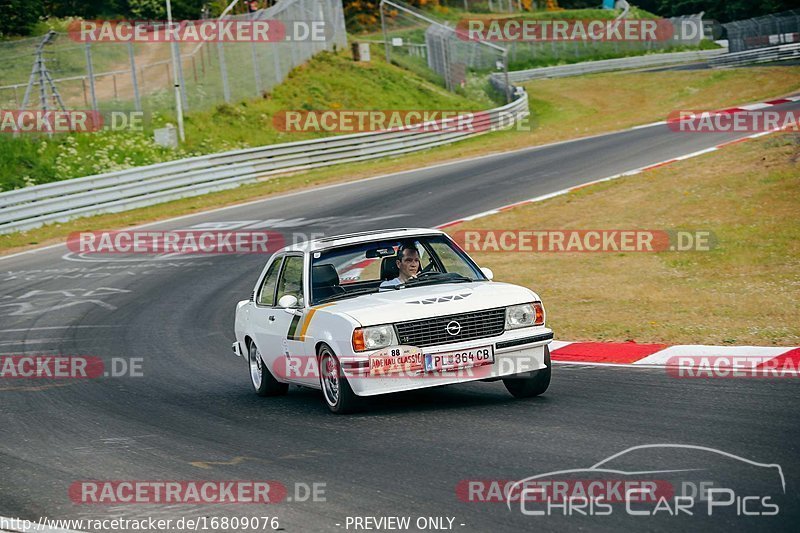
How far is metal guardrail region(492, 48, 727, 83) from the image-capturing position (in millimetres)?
67062

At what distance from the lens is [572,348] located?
1183 centimetres

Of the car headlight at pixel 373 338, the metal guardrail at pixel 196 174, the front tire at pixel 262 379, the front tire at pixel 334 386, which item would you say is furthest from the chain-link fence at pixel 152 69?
the car headlight at pixel 373 338

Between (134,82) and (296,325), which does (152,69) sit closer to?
(134,82)

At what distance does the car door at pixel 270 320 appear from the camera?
32.9 feet

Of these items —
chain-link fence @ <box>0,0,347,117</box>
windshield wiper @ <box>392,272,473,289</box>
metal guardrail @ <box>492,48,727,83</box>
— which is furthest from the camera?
metal guardrail @ <box>492,48,727,83</box>

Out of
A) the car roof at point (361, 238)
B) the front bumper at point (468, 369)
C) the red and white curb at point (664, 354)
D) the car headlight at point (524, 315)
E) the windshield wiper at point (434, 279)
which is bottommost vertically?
the red and white curb at point (664, 354)

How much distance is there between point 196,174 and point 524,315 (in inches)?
898

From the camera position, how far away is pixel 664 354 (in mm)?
10781

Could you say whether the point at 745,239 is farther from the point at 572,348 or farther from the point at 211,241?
Result: the point at 211,241

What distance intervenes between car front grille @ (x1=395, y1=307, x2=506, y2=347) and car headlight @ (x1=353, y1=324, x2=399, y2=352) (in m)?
0.07

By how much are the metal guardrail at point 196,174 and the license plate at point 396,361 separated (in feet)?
62.9

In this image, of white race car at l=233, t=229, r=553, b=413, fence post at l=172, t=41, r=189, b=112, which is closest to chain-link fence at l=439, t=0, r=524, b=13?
fence post at l=172, t=41, r=189, b=112

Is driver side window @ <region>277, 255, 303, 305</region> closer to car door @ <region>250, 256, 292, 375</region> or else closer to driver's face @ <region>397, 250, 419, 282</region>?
car door @ <region>250, 256, 292, 375</region>

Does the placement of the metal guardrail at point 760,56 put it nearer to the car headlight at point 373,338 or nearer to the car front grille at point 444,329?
the car front grille at point 444,329
